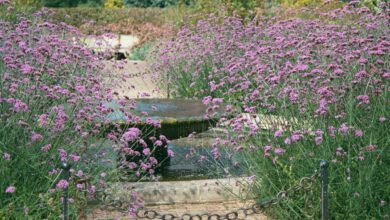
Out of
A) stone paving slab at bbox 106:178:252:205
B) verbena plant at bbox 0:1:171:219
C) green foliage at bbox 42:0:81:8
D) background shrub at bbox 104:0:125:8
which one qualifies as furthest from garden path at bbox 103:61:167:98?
green foliage at bbox 42:0:81:8

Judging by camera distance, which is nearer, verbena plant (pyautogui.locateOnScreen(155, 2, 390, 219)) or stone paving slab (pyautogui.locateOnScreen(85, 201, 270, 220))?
verbena plant (pyautogui.locateOnScreen(155, 2, 390, 219))

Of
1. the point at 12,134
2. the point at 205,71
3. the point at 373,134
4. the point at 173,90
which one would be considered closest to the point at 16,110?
the point at 12,134

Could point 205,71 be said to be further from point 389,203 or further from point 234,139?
point 389,203

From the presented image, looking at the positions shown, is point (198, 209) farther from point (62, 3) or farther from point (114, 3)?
point (62, 3)

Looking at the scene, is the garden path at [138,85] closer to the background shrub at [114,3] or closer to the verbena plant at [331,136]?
the verbena plant at [331,136]

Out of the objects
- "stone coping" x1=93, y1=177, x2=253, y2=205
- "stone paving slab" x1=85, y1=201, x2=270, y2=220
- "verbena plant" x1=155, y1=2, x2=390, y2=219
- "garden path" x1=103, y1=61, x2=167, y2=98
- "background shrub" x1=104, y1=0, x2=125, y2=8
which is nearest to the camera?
"verbena plant" x1=155, y1=2, x2=390, y2=219

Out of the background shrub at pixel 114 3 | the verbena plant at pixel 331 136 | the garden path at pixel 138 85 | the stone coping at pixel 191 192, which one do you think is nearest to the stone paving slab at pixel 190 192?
the stone coping at pixel 191 192

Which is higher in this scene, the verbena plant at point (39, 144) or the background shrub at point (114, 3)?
the verbena plant at point (39, 144)

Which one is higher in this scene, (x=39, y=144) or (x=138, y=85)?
(x=39, y=144)

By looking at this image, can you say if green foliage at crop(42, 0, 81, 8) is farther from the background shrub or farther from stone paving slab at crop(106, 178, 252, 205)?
stone paving slab at crop(106, 178, 252, 205)

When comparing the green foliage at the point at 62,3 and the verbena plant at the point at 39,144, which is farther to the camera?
the green foliage at the point at 62,3

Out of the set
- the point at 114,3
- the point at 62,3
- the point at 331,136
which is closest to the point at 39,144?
the point at 331,136

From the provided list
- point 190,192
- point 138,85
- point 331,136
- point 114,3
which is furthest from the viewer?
point 114,3

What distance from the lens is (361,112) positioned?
19.7ft
